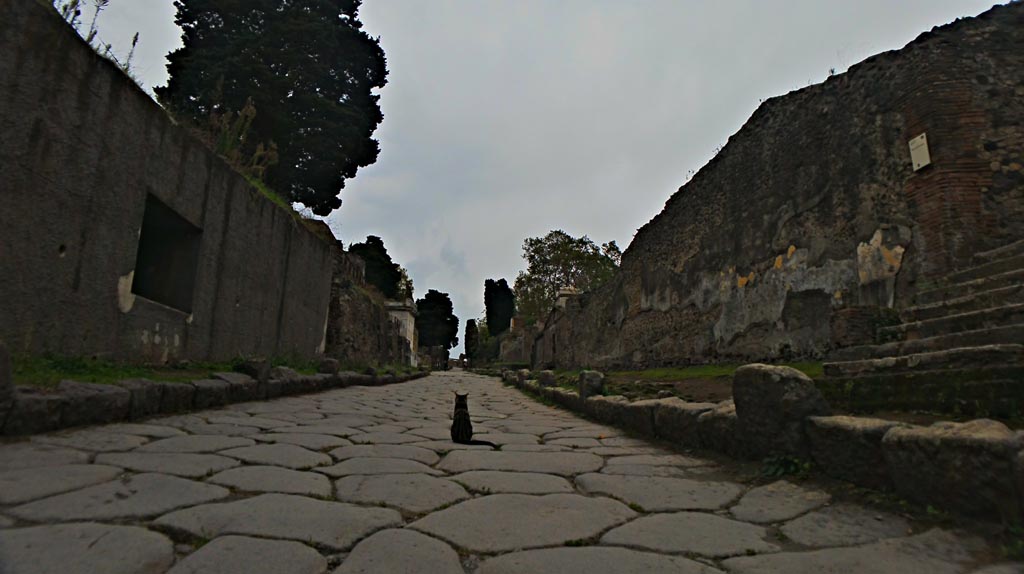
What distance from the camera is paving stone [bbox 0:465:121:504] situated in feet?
6.19

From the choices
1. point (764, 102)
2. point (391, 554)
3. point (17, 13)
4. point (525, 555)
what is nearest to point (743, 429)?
point (525, 555)

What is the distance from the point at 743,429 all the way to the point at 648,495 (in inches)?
31.5

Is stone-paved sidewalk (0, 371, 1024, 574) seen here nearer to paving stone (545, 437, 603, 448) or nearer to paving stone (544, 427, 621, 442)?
paving stone (545, 437, 603, 448)

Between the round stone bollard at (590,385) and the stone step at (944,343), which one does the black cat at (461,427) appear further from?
the stone step at (944,343)

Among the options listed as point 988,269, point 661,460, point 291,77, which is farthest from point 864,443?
point 291,77

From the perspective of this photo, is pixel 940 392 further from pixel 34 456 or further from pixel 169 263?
pixel 169 263

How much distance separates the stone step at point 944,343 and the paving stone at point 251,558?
13.1 ft

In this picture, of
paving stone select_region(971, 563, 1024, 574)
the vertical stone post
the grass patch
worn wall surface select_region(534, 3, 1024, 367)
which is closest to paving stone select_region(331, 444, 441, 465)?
the vertical stone post

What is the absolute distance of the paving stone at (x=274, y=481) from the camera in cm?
A: 223

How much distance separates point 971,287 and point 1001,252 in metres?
0.90

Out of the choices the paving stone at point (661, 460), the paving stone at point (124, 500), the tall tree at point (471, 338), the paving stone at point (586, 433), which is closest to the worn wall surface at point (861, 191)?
the paving stone at point (586, 433)

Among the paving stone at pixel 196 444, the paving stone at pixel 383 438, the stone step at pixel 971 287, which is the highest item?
the stone step at pixel 971 287

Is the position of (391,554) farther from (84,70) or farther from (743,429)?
(84,70)

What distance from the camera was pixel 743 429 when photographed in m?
2.86
